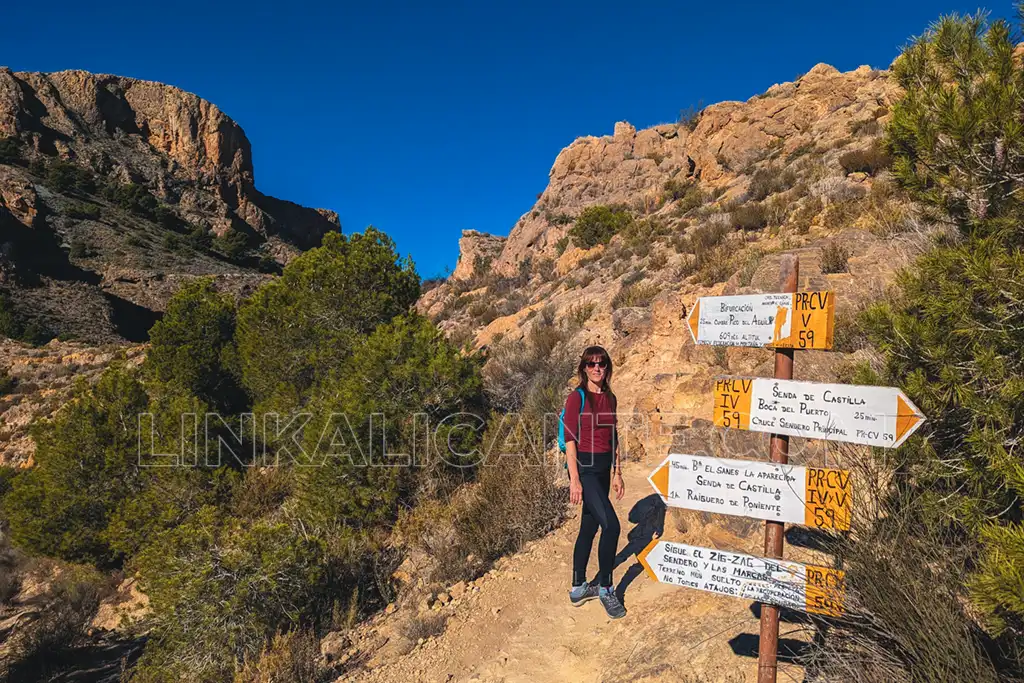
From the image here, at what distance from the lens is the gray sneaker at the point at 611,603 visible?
3719 mm

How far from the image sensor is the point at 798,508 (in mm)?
2104

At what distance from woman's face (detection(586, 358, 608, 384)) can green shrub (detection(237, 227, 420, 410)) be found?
19.1ft

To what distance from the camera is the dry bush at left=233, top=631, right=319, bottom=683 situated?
402cm

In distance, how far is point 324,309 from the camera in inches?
365

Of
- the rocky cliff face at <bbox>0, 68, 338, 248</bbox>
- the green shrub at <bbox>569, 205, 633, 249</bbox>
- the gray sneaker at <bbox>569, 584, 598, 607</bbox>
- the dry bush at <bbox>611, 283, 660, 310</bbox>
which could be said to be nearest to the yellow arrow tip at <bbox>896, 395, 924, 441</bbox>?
the gray sneaker at <bbox>569, 584, 598, 607</bbox>

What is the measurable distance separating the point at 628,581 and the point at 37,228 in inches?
1657

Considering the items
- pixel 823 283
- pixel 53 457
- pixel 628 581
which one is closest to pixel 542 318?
pixel 823 283

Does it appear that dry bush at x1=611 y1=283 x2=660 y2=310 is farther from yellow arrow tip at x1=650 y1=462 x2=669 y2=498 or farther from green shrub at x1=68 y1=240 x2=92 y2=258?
green shrub at x1=68 y1=240 x2=92 y2=258

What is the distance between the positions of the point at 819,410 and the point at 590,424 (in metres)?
1.67

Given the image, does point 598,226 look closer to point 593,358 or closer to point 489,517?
point 489,517

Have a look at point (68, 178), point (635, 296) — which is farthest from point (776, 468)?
point (68, 178)

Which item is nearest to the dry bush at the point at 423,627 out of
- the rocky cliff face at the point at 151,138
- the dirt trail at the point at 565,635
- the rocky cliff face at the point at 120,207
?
the dirt trail at the point at 565,635

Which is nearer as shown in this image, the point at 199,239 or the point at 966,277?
the point at 966,277

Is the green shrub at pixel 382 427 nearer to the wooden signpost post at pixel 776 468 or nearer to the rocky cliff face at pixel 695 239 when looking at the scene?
the rocky cliff face at pixel 695 239
